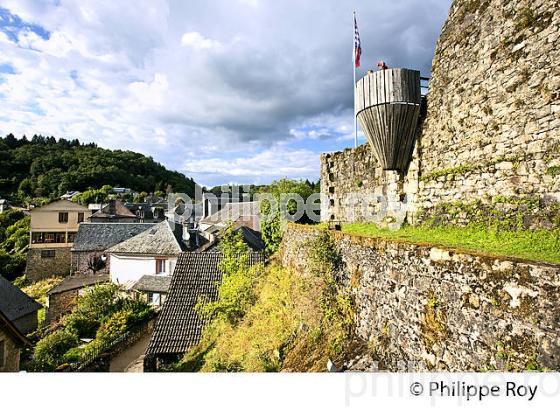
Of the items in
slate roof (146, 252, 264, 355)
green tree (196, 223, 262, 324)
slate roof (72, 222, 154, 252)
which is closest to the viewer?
green tree (196, 223, 262, 324)

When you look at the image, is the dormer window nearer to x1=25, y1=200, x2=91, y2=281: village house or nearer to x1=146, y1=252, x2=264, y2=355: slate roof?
x1=146, y1=252, x2=264, y2=355: slate roof

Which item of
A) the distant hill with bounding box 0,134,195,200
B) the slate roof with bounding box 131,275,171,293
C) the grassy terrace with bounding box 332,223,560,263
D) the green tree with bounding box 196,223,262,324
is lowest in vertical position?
the slate roof with bounding box 131,275,171,293

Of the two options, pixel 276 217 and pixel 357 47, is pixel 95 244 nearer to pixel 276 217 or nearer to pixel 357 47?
pixel 276 217

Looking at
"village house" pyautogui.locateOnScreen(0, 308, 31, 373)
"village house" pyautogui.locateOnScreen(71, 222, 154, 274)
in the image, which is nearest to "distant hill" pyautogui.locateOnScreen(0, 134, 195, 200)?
"village house" pyautogui.locateOnScreen(71, 222, 154, 274)

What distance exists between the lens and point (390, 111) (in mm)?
6176

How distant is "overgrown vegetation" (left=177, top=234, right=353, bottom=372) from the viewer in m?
5.59

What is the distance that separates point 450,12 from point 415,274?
5041mm

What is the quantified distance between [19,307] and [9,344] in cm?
1321

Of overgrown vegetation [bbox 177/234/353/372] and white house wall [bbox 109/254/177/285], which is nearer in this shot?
overgrown vegetation [bbox 177/234/353/372]

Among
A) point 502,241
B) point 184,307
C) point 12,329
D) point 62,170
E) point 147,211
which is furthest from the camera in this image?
point 62,170

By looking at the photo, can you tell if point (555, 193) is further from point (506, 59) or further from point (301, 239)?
point (301, 239)

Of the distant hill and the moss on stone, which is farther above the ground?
the distant hill

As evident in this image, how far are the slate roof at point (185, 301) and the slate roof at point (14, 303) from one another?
1292cm

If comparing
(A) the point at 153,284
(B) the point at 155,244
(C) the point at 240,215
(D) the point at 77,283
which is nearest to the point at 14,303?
(D) the point at 77,283
